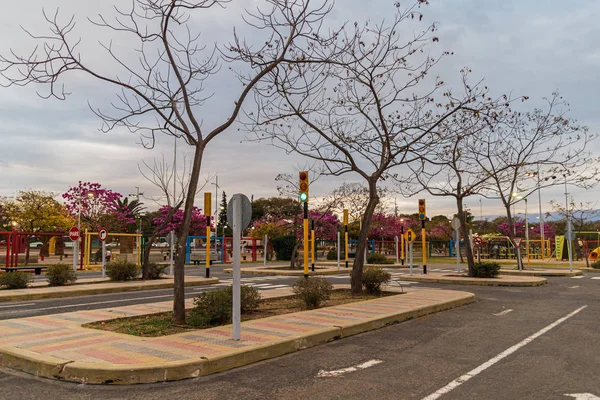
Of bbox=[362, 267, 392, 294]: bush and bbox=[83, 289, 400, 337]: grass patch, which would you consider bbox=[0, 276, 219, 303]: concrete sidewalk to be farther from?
bbox=[362, 267, 392, 294]: bush

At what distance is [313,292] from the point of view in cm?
1037

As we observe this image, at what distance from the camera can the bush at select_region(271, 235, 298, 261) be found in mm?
39438

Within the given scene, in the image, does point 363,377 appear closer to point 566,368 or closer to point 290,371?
point 290,371

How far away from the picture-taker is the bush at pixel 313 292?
10.4m

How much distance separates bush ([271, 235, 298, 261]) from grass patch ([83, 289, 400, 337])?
26.7 m

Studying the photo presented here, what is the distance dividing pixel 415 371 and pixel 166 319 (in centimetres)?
500

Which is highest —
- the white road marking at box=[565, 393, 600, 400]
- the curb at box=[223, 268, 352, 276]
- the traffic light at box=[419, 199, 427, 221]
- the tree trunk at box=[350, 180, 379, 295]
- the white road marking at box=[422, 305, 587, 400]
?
the traffic light at box=[419, 199, 427, 221]

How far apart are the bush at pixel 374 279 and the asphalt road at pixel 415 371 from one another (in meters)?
3.71

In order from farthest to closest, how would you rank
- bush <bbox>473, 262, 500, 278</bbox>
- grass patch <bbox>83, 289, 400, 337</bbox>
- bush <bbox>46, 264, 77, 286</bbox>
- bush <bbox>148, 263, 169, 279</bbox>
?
bush <bbox>473, 262, 500, 278</bbox> < bush <bbox>148, 263, 169, 279</bbox> < bush <bbox>46, 264, 77, 286</bbox> < grass patch <bbox>83, 289, 400, 337</bbox>

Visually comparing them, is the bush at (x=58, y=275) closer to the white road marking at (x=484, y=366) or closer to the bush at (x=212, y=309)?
the bush at (x=212, y=309)

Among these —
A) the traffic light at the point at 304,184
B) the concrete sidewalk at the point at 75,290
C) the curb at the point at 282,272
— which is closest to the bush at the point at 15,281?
the concrete sidewalk at the point at 75,290

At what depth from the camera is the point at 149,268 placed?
19062mm

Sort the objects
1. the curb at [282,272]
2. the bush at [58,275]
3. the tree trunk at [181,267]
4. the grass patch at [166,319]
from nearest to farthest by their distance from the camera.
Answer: the grass patch at [166,319] < the tree trunk at [181,267] < the bush at [58,275] < the curb at [282,272]

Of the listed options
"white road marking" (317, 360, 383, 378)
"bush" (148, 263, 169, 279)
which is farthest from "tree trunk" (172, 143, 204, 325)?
"bush" (148, 263, 169, 279)
